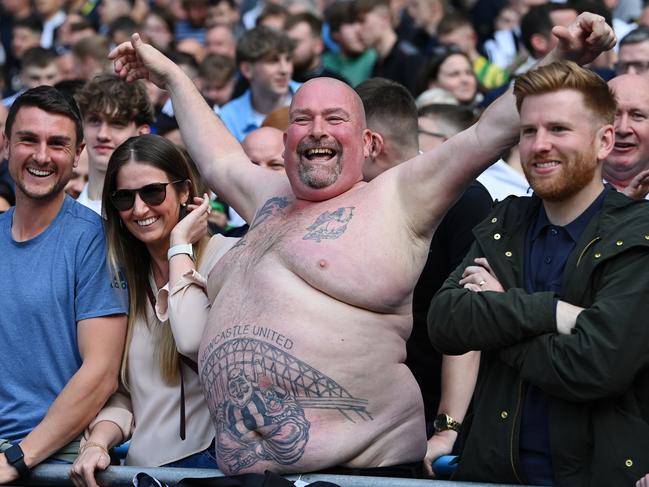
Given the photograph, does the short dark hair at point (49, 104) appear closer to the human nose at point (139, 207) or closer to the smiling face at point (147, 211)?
the smiling face at point (147, 211)

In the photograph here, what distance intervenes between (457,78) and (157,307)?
5.02 m

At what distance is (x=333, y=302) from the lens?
4.49 m

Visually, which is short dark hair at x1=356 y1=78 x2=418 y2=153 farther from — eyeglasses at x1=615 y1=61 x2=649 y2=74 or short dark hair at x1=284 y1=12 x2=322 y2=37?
short dark hair at x1=284 y1=12 x2=322 y2=37

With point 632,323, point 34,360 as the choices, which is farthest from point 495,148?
point 34,360

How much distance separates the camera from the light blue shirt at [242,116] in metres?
9.34

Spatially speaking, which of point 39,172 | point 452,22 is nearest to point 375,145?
point 39,172

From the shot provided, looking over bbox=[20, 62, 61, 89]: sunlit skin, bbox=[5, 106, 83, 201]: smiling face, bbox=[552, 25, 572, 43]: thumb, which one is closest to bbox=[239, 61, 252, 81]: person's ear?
bbox=[20, 62, 61, 89]: sunlit skin

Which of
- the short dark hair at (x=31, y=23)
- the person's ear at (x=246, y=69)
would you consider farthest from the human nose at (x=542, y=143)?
the short dark hair at (x=31, y=23)

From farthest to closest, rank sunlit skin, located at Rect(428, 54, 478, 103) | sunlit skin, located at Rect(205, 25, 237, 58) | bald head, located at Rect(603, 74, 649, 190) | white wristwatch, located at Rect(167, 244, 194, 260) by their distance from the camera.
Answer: sunlit skin, located at Rect(205, 25, 237, 58)
sunlit skin, located at Rect(428, 54, 478, 103)
bald head, located at Rect(603, 74, 649, 190)
white wristwatch, located at Rect(167, 244, 194, 260)

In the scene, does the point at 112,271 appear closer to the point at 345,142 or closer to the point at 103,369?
the point at 103,369

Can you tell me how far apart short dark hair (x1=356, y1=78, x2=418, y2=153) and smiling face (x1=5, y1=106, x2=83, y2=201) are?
1.40 metres

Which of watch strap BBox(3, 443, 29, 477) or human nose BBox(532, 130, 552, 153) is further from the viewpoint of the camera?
watch strap BBox(3, 443, 29, 477)

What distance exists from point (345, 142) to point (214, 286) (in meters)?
0.79

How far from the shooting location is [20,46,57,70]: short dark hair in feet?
35.0
